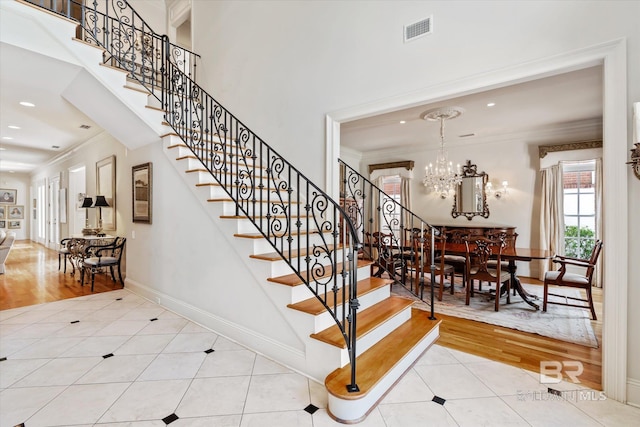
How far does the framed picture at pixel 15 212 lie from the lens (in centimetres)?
1209

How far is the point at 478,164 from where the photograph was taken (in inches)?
268

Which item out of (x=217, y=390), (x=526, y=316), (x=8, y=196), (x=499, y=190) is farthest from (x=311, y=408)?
(x=8, y=196)

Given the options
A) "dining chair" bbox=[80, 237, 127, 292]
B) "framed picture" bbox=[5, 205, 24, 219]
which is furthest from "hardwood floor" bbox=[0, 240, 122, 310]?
"framed picture" bbox=[5, 205, 24, 219]

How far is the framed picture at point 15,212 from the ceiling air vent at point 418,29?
16.6 meters

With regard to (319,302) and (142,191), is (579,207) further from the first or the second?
(142,191)

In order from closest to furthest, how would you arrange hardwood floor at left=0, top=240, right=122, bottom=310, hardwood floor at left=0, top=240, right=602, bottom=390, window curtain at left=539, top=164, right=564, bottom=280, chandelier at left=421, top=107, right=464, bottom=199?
1. hardwood floor at left=0, top=240, right=602, bottom=390
2. hardwood floor at left=0, top=240, right=122, bottom=310
3. chandelier at left=421, top=107, right=464, bottom=199
4. window curtain at left=539, top=164, right=564, bottom=280

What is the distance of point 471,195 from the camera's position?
6.86 m

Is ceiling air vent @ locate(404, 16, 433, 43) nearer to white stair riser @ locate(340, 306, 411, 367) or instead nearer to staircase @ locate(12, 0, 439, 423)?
staircase @ locate(12, 0, 439, 423)

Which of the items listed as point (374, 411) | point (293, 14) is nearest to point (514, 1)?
point (293, 14)

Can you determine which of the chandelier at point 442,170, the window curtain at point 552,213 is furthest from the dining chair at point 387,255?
the window curtain at point 552,213

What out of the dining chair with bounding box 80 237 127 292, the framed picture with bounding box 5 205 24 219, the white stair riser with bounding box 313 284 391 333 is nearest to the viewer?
the white stair riser with bounding box 313 284 391 333

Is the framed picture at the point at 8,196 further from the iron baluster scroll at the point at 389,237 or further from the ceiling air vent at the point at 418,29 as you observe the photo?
the ceiling air vent at the point at 418,29

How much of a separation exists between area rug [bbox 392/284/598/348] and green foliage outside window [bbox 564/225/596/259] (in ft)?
6.54

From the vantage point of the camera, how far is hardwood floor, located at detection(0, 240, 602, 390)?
8.71 feet
